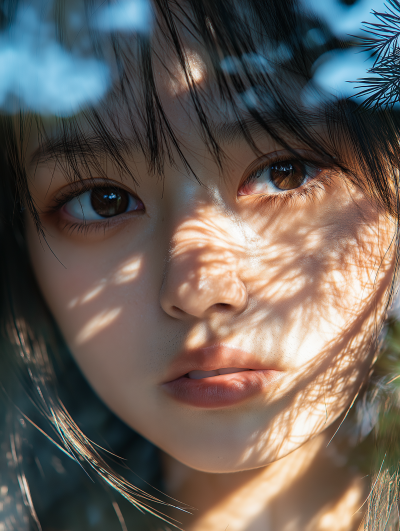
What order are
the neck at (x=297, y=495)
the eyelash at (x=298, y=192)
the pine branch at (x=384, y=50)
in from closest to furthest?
1. the pine branch at (x=384, y=50)
2. the eyelash at (x=298, y=192)
3. the neck at (x=297, y=495)

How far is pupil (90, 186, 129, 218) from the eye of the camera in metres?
0.71

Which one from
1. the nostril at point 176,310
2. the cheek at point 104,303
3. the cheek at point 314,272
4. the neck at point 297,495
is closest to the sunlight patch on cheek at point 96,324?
the cheek at point 104,303

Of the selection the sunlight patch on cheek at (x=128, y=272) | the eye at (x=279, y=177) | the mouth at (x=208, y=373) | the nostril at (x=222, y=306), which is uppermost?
the eye at (x=279, y=177)

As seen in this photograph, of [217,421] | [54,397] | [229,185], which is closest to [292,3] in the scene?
[229,185]

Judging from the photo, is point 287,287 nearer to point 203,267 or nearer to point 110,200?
point 203,267

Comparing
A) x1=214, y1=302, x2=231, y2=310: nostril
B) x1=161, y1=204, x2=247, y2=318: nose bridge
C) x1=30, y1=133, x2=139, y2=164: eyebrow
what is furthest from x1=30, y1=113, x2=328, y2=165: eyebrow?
x1=214, y1=302, x2=231, y2=310: nostril

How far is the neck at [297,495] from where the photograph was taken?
2.59 ft

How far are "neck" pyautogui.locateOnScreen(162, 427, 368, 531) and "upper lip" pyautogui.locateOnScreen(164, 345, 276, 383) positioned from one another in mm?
282

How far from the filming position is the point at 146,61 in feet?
1.88

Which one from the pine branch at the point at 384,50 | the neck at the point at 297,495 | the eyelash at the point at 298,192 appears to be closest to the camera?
the pine branch at the point at 384,50

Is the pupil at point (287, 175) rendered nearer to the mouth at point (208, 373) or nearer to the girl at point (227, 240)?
the girl at point (227, 240)

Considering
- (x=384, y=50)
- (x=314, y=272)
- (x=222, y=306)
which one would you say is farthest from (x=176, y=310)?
(x=384, y=50)

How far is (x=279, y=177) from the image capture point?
25.8 inches

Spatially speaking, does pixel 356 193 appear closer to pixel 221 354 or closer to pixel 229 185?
pixel 229 185
